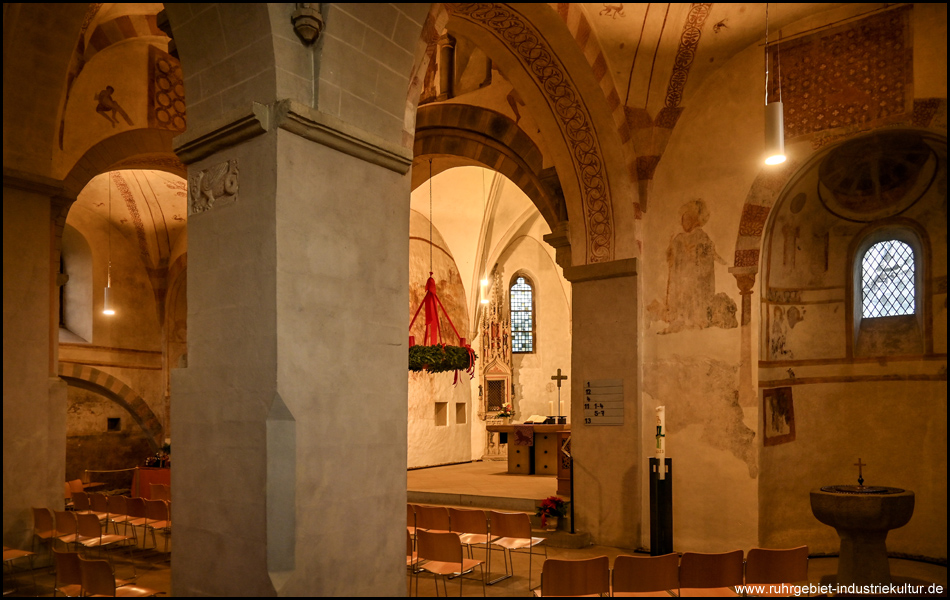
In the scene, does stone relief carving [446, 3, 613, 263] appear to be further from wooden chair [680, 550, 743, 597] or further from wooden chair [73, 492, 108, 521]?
wooden chair [73, 492, 108, 521]

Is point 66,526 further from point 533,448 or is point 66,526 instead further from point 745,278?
point 533,448

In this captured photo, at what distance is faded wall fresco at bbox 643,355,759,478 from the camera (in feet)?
24.9

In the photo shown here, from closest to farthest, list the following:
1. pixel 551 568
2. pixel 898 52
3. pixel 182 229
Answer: pixel 551 568 → pixel 898 52 → pixel 182 229

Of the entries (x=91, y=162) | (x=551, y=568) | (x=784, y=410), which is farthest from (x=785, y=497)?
(x=91, y=162)

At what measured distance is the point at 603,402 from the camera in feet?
27.3

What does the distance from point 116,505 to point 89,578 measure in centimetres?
349

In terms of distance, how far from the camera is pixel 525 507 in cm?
991

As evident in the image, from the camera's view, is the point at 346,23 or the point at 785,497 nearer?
the point at 346,23

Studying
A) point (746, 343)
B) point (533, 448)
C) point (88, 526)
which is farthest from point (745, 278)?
point (533, 448)

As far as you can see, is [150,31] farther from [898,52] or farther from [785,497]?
[785,497]

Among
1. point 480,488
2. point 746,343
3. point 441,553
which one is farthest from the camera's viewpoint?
point 480,488

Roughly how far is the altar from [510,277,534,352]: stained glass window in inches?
150

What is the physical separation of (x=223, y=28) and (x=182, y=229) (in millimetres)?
12421

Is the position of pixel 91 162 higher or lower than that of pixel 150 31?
lower
